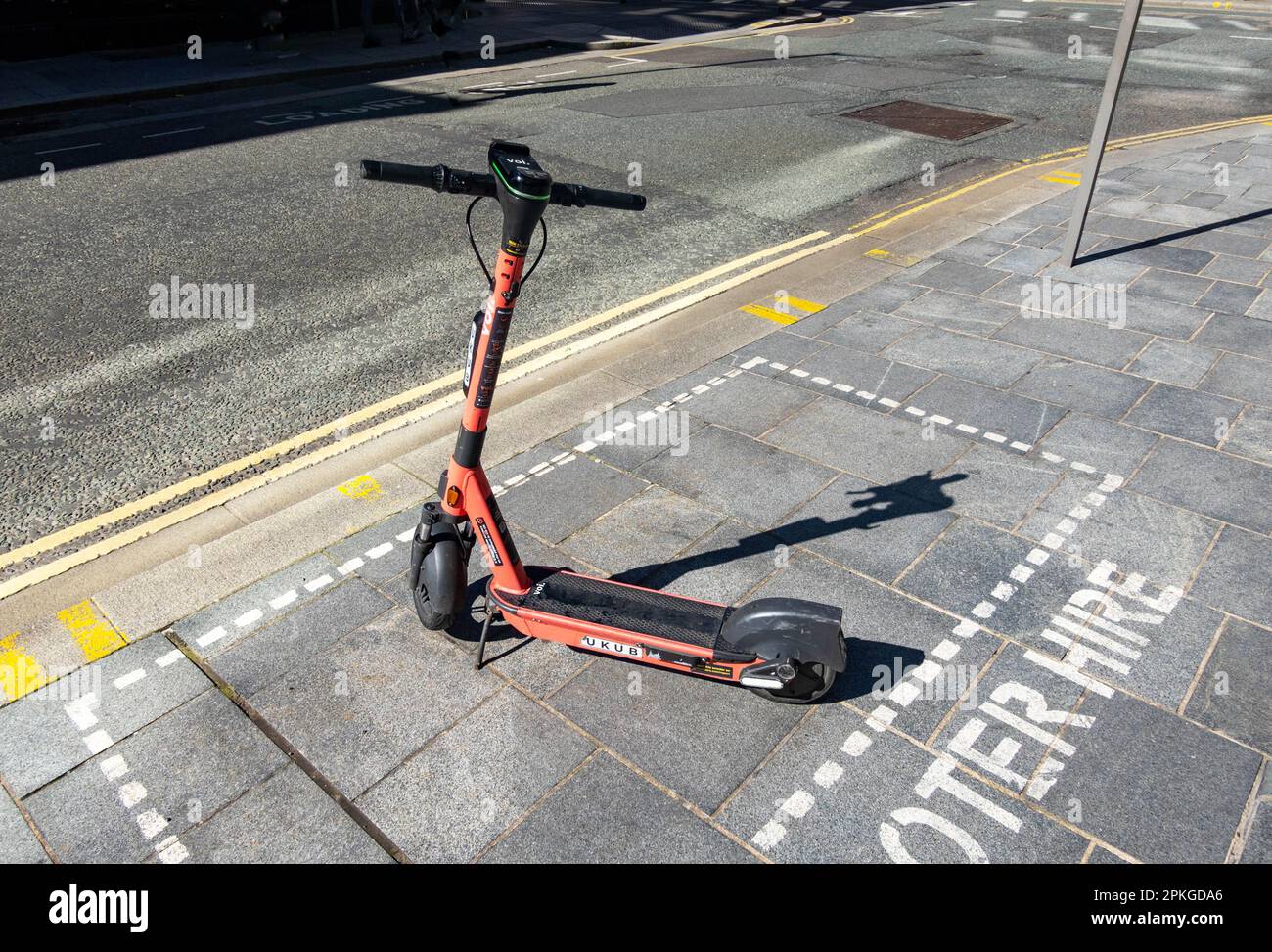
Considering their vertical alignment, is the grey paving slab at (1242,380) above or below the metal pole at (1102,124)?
below

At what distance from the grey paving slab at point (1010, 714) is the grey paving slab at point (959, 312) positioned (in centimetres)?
420

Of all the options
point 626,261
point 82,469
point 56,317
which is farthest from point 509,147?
point 56,317

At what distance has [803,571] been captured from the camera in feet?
16.9

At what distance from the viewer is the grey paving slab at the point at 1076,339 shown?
745 cm

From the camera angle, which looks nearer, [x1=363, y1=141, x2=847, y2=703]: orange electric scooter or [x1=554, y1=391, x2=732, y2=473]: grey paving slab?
[x1=363, y1=141, x2=847, y2=703]: orange electric scooter

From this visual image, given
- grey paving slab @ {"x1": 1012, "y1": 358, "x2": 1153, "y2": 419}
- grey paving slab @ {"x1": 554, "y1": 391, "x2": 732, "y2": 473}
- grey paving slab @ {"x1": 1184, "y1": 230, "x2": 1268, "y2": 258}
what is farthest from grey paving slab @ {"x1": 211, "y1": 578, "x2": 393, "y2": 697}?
grey paving slab @ {"x1": 1184, "y1": 230, "x2": 1268, "y2": 258}

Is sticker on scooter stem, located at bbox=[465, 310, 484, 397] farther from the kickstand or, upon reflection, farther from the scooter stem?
the kickstand

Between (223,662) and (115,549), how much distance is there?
163 cm

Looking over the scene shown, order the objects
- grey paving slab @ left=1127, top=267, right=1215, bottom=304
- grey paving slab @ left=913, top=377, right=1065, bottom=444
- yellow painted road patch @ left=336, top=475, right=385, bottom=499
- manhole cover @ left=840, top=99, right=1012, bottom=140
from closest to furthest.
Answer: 1. yellow painted road patch @ left=336, top=475, right=385, bottom=499
2. grey paving slab @ left=913, top=377, right=1065, bottom=444
3. grey paving slab @ left=1127, top=267, right=1215, bottom=304
4. manhole cover @ left=840, top=99, right=1012, bottom=140

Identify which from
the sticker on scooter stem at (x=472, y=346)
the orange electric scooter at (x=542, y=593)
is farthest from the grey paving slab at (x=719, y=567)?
the sticker on scooter stem at (x=472, y=346)

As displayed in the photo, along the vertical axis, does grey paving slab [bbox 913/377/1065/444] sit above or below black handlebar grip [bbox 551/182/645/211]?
below

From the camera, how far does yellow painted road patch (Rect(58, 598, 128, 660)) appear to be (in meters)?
4.77

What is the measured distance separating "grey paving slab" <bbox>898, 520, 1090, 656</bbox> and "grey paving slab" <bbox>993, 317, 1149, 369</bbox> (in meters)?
2.82

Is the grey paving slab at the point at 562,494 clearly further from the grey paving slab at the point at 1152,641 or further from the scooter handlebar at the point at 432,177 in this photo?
the grey paving slab at the point at 1152,641
